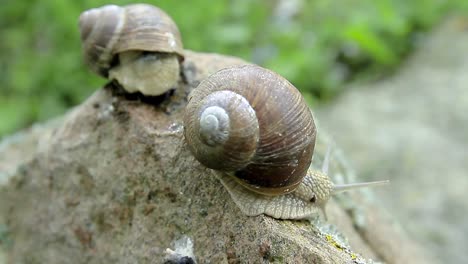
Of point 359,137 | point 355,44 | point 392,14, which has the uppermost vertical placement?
point 392,14

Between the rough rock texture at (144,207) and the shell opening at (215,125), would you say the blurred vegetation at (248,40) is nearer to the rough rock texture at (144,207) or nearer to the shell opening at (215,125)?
the rough rock texture at (144,207)

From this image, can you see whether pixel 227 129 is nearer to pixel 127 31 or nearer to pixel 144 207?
pixel 144 207

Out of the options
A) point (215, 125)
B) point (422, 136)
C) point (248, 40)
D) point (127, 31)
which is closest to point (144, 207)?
point (215, 125)

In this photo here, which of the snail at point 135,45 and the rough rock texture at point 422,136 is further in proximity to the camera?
the rough rock texture at point 422,136

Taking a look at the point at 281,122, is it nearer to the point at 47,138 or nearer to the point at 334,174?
the point at 334,174

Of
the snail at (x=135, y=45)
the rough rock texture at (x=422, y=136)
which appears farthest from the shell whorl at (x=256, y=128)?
the rough rock texture at (x=422, y=136)

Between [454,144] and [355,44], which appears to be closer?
[454,144]

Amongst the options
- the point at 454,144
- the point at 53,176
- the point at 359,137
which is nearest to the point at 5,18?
the point at 53,176
